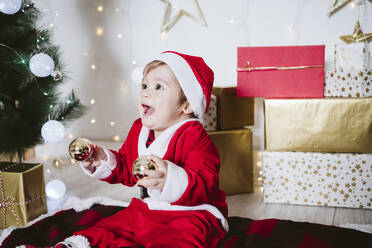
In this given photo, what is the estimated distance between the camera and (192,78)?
0.97 m

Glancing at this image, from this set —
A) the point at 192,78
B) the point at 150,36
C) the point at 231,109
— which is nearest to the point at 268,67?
the point at 231,109

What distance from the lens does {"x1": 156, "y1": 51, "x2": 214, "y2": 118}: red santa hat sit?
37.4 inches

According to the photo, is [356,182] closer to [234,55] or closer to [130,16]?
[234,55]

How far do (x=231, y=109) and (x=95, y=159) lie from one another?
71 cm

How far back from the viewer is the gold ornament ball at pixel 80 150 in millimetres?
935

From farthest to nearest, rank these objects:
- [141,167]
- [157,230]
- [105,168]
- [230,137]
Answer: [230,137]
[105,168]
[157,230]
[141,167]

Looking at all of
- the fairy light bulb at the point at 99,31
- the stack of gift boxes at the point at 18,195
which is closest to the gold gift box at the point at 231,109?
the stack of gift boxes at the point at 18,195

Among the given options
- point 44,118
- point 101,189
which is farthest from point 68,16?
point 101,189

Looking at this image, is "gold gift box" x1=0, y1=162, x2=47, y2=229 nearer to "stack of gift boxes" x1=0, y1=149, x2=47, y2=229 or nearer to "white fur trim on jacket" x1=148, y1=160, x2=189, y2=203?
"stack of gift boxes" x1=0, y1=149, x2=47, y2=229

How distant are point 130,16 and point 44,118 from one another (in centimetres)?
99

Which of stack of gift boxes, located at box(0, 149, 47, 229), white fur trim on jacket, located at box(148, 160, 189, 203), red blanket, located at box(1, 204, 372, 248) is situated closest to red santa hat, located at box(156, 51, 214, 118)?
white fur trim on jacket, located at box(148, 160, 189, 203)

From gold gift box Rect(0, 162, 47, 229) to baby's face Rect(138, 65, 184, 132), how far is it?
2.01 feet

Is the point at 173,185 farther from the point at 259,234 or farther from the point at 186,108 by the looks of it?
the point at 259,234

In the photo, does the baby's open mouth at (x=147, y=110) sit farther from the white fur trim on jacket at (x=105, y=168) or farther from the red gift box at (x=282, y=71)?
the red gift box at (x=282, y=71)
